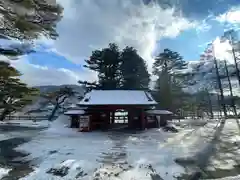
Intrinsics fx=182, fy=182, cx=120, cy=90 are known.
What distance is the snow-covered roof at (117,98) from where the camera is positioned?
15371 millimetres

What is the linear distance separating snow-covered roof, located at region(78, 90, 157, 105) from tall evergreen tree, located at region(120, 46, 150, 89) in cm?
932

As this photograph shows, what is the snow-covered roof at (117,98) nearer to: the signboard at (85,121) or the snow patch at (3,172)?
the signboard at (85,121)

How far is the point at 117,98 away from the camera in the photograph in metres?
16.5

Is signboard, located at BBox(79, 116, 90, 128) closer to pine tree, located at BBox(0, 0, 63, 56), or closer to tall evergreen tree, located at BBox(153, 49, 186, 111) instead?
pine tree, located at BBox(0, 0, 63, 56)

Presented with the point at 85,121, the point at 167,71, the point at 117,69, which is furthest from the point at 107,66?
the point at 85,121

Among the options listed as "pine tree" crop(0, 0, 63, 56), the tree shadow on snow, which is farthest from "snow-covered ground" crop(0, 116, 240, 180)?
"pine tree" crop(0, 0, 63, 56)

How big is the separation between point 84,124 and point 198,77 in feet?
74.8

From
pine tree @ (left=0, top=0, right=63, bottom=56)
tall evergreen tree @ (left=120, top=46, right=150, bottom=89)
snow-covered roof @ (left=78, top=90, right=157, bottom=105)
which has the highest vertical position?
tall evergreen tree @ (left=120, top=46, right=150, bottom=89)

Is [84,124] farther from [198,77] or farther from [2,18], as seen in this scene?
[198,77]

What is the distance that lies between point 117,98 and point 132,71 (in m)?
12.3

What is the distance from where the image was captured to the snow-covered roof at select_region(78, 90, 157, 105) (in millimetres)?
15371

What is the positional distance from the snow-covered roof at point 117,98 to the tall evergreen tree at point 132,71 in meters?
9.32

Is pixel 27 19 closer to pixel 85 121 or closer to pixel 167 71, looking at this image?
pixel 85 121

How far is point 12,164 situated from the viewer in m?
7.17
